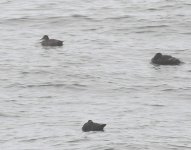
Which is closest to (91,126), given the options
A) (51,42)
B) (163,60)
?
(163,60)

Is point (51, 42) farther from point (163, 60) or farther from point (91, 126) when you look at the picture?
point (91, 126)

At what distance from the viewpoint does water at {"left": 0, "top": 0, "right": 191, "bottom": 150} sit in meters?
Answer: 28.1

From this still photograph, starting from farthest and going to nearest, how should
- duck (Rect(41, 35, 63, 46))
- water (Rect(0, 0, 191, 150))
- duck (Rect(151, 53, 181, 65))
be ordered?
duck (Rect(41, 35, 63, 46)), duck (Rect(151, 53, 181, 65)), water (Rect(0, 0, 191, 150))

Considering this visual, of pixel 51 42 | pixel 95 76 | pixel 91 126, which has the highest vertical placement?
pixel 51 42

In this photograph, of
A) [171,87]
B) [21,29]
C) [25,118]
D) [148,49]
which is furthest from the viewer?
[21,29]

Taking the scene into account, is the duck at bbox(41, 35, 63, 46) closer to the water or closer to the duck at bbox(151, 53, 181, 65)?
the water

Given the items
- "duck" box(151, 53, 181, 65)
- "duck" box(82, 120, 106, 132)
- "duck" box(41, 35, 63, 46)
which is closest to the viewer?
"duck" box(82, 120, 106, 132)

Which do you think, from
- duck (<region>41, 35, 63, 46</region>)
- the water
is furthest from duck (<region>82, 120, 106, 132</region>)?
duck (<region>41, 35, 63, 46</region>)

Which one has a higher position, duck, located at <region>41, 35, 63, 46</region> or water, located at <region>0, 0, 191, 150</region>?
duck, located at <region>41, 35, 63, 46</region>

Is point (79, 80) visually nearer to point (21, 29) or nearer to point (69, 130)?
point (69, 130)

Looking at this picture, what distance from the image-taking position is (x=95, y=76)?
3597 centimetres

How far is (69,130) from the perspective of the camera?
2859cm

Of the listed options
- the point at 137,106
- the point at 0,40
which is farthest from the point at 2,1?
the point at 137,106

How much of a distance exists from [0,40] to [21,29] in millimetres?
2926
